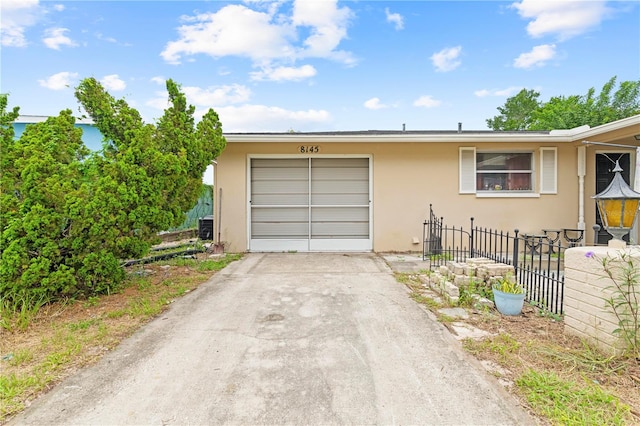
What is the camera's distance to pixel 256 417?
168cm

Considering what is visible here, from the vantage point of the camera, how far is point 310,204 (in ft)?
24.2

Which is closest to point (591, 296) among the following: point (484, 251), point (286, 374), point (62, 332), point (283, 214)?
point (286, 374)

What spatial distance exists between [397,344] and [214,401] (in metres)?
1.51

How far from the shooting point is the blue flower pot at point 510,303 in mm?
3129

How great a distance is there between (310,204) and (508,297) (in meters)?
4.87

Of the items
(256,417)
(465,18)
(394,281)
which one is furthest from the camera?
(465,18)

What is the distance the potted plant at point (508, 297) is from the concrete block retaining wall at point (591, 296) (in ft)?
1.57

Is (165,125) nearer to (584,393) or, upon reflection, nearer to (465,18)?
(584,393)

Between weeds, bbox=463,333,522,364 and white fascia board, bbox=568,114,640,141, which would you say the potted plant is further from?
white fascia board, bbox=568,114,640,141

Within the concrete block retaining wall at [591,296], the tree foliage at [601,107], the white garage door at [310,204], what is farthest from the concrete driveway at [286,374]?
the tree foliage at [601,107]

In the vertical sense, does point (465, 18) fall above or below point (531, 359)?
above

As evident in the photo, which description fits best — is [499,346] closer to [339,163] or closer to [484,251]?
[484,251]

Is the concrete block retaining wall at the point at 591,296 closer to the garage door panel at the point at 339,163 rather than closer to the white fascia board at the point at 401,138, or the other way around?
the white fascia board at the point at 401,138

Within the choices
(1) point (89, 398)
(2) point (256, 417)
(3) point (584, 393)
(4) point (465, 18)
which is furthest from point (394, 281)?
(4) point (465, 18)
